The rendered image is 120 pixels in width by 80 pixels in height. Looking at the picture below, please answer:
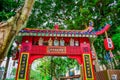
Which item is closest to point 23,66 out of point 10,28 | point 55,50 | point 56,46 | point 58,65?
point 55,50

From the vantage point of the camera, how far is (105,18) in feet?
36.4

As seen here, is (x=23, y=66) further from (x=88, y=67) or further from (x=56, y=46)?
(x=88, y=67)

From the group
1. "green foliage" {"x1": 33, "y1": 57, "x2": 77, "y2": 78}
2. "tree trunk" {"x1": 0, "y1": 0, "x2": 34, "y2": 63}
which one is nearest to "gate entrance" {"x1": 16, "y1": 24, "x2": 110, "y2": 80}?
"tree trunk" {"x1": 0, "y1": 0, "x2": 34, "y2": 63}

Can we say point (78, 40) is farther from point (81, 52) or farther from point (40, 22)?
point (40, 22)

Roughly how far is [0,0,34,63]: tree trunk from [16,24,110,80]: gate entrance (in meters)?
4.92

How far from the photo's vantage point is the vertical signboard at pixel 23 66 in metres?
7.19

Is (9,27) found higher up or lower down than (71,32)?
lower down

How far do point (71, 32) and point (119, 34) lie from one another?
3.39 metres

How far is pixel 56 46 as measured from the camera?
8.20m

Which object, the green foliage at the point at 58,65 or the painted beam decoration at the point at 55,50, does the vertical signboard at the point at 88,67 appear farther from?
the green foliage at the point at 58,65

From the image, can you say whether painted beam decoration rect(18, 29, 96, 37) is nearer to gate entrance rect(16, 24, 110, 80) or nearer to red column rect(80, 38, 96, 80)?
gate entrance rect(16, 24, 110, 80)

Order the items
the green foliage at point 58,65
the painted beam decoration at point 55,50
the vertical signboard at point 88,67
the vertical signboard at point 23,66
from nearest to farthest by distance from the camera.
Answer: the vertical signboard at point 23,66 < the vertical signboard at point 88,67 < the painted beam decoration at point 55,50 < the green foliage at point 58,65

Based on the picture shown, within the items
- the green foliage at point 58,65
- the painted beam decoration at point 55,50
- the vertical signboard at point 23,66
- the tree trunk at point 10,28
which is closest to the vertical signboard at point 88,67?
the painted beam decoration at point 55,50

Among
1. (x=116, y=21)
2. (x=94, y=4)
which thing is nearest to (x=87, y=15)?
(x=94, y=4)
